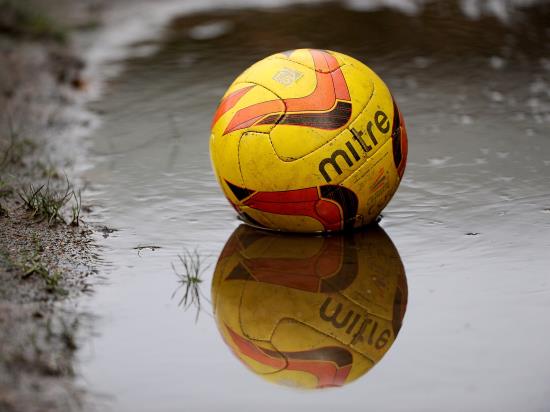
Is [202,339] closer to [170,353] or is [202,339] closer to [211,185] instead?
[170,353]

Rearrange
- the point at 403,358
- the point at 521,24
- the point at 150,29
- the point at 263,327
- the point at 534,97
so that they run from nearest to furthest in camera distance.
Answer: the point at 403,358, the point at 263,327, the point at 534,97, the point at 521,24, the point at 150,29

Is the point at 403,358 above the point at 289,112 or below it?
below

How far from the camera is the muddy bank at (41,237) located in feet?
14.7

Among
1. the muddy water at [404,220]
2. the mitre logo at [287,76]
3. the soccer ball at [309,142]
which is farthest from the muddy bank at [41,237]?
the mitre logo at [287,76]

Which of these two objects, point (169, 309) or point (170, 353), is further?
point (169, 309)

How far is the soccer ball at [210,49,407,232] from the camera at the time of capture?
19.6 ft

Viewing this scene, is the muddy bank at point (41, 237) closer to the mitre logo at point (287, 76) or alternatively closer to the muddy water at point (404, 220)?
the muddy water at point (404, 220)

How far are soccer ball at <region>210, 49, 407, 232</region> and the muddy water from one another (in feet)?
1.32

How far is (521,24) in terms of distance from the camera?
12.5 metres

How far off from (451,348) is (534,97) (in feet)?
16.7

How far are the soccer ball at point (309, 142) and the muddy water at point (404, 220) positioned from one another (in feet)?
1.32

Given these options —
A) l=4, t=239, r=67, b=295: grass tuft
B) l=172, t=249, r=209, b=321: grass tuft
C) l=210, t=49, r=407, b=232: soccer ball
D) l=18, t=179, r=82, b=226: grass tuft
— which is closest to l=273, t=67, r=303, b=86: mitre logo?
l=210, t=49, r=407, b=232: soccer ball

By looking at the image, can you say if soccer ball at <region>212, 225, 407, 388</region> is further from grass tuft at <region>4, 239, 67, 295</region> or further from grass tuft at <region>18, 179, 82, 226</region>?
grass tuft at <region>18, 179, 82, 226</region>

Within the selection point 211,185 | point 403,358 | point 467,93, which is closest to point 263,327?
point 403,358
